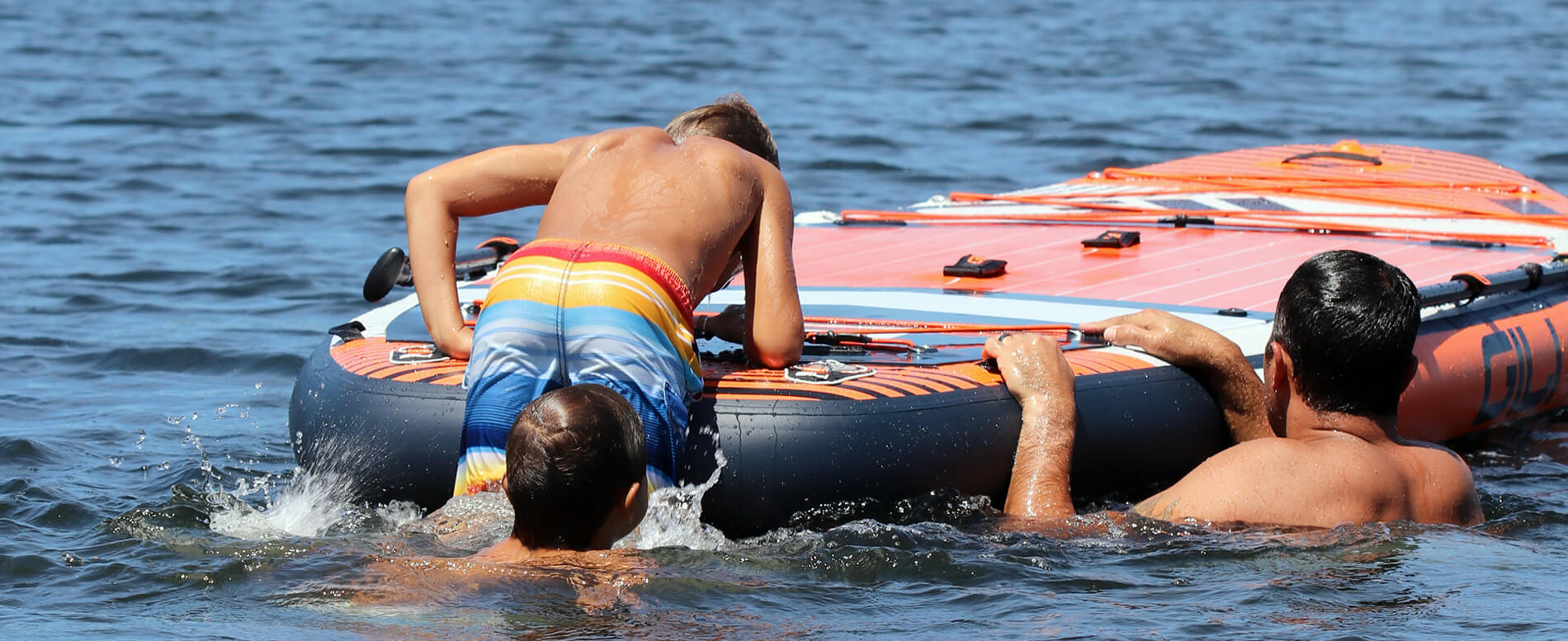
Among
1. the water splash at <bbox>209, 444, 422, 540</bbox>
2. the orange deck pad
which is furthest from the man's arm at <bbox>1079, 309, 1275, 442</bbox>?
the water splash at <bbox>209, 444, 422, 540</bbox>

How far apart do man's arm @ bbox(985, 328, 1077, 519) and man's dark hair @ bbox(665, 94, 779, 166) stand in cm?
77

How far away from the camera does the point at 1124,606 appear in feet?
11.8

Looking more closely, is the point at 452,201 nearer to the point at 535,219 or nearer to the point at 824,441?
the point at 824,441

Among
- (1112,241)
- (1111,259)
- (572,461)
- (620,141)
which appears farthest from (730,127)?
(1112,241)

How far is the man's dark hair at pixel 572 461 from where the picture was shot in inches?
126

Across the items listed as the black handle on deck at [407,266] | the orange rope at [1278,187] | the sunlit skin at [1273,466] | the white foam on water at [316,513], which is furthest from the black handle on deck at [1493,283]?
the white foam on water at [316,513]

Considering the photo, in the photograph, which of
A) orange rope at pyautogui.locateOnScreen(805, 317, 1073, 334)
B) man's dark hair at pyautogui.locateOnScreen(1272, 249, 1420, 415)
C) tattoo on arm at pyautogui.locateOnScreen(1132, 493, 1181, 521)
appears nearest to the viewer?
man's dark hair at pyautogui.locateOnScreen(1272, 249, 1420, 415)

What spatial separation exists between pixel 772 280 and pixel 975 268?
1545 millimetres

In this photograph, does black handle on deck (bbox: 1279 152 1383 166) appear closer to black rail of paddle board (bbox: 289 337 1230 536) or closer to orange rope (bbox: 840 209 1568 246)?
orange rope (bbox: 840 209 1568 246)

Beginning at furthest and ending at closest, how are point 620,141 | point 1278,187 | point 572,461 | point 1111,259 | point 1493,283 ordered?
point 1278,187 < point 1111,259 < point 1493,283 < point 620,141 < point 572,461

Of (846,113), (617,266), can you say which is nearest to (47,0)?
(846,113)

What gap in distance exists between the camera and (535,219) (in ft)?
32.7

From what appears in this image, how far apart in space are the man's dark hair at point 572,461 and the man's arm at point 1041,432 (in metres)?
1.03

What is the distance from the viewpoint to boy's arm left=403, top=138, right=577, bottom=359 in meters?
4.07
